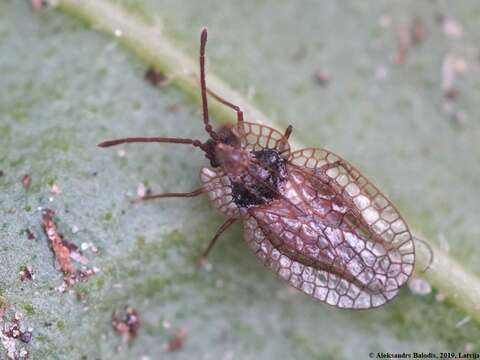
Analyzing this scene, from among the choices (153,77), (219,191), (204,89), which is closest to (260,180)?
(219,191)

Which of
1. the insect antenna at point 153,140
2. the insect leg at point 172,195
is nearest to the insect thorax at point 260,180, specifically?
the insect leg at point 172,195

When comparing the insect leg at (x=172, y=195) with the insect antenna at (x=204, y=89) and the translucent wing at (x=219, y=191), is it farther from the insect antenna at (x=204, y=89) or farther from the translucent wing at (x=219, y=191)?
the insect antenna at (x=204, y=89)

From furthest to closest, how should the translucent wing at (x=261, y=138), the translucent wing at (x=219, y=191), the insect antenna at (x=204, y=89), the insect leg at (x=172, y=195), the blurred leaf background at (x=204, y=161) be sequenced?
the translucent wing at (x=261, y=138) < the translucent wing at (x=219, y=191) < the insect leg at (x=172, y=195) < the insect antenna at (x=204, y=89) < the blurred leaf background at (x=204, y=161)

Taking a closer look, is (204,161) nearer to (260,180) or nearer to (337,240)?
(260,180)

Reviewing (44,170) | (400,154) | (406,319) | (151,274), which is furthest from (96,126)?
(406,319)

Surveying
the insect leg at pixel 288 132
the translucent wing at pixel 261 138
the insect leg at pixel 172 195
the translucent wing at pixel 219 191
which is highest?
the insect leg at pixel 288 132

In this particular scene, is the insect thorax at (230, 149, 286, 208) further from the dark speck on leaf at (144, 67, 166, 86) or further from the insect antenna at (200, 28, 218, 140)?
the dark speck on leaf at (144, 67, 166, 86)

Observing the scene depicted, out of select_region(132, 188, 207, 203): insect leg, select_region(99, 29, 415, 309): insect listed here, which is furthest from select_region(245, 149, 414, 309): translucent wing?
select_region(132, 188, 207, 203): insect leg
